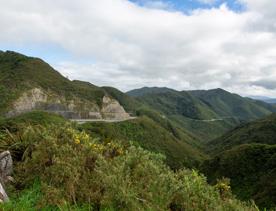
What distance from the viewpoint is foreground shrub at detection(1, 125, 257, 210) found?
6.34 m

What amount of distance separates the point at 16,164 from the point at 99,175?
2.80 metres

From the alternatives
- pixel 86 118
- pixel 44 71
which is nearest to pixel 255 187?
pixel 86 118

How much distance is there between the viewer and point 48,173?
7.55 metres

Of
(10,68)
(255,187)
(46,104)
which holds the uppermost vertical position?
(10,68)

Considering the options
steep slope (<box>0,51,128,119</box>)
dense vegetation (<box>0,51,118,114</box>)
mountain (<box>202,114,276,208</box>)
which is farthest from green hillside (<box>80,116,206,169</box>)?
dense vegetation (<box>0,51,118,114</box>)

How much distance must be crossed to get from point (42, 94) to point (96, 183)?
489 feet

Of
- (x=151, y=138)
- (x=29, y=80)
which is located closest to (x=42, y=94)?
(x=29, y=80)

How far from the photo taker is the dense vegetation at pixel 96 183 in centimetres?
630

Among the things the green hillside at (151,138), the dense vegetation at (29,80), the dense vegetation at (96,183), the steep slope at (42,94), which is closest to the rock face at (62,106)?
the steep slope at (42,94)

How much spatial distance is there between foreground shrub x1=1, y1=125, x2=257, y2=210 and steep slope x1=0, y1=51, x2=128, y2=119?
12501 cm

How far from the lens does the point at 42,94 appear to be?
151m

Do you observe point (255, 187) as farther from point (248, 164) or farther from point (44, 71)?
point (44, 71)

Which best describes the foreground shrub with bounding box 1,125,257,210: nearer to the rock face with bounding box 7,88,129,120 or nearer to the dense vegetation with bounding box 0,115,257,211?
the dense vegetation with bounding box 0,115,257,211

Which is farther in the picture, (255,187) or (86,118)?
(86,118)
